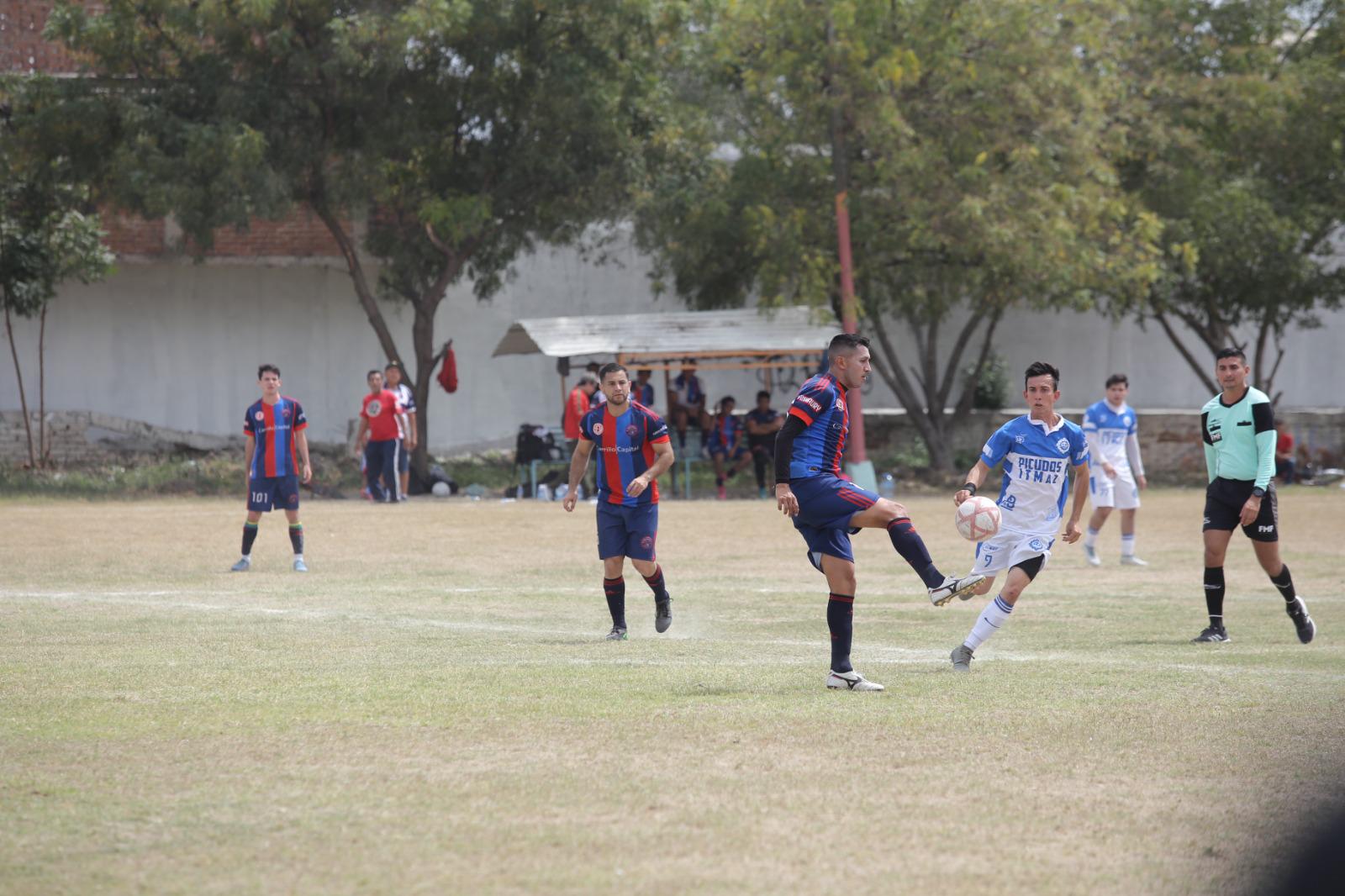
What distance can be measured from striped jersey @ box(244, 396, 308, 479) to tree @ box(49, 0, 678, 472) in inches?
377

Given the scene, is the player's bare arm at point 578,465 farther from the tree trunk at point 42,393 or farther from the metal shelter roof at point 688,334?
the tree trunk at point 42,393

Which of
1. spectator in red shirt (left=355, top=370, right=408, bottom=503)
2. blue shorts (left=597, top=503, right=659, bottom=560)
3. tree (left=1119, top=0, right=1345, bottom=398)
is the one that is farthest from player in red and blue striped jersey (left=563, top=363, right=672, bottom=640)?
tree (left=1119, top=0, right=1345, bottom=398)

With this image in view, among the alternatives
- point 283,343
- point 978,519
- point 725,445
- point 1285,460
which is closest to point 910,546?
point 978,519

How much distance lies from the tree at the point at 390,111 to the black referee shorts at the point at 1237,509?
54.4ft

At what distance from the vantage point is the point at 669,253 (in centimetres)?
3003

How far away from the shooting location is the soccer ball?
9008mm

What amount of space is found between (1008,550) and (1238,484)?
7.08ft

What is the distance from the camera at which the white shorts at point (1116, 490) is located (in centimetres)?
1670

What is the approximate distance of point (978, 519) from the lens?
9008 mm

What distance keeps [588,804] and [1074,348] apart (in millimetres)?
32179

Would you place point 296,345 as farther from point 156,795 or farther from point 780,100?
point 156,795

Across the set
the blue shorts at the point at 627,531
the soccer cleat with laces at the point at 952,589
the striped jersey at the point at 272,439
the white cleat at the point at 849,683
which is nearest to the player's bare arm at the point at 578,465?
the blue shorts at the point at 627,531

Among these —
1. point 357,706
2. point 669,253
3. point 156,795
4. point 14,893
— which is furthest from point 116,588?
point 669,253

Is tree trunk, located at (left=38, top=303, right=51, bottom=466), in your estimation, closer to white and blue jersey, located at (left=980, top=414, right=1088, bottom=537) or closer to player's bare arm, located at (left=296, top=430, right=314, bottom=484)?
player's bare arm, located at (left=296, top=430, right=314, bottom=484)
